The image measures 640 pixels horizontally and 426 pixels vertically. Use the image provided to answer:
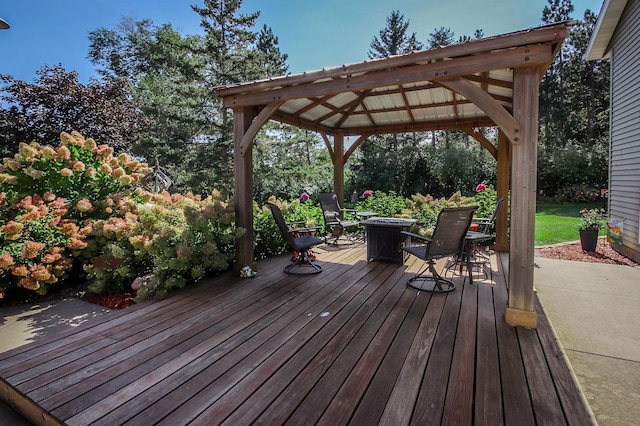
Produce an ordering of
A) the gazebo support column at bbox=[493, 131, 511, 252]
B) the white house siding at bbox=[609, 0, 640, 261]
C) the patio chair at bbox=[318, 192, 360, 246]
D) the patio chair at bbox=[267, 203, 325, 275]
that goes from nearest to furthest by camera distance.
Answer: the patio chair at bbox=[267, 203, 325, 275] < the white house siding at bbox=[609, 0, 640, 261] < the gazebo support column at bbox=[493, 131, 511, 252] < the patio chair at bbox=[318, 192, 360, 246]

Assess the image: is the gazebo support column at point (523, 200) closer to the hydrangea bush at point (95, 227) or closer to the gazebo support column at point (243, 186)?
the gazebo support column at point (243, 186)

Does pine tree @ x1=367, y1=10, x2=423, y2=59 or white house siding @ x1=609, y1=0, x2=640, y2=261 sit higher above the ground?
pine tree @ x1=367, y1=10, x2=423, y2=59

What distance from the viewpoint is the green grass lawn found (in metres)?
7.19

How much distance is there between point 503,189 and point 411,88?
8.32ft

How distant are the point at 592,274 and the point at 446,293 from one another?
8.53 feet

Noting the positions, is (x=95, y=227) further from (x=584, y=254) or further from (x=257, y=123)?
(x=584, y=254)

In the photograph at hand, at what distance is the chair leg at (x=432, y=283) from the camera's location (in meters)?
3.69

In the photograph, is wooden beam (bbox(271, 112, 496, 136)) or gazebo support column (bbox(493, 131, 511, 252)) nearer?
gazebo support column (bbox(493, 131, 511, 252))

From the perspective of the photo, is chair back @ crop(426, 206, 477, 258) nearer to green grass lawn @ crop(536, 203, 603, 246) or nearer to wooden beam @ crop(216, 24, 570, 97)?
wooden beam @ crop(216, 24, 570, 97)

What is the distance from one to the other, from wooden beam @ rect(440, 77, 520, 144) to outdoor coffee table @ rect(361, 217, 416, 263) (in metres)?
2.18

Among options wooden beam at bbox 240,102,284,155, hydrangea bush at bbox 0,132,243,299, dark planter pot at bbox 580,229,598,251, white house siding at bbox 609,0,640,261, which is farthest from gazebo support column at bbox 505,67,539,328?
dark planter pot at bbox 580,229,598,251

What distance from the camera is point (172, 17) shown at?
17.0m

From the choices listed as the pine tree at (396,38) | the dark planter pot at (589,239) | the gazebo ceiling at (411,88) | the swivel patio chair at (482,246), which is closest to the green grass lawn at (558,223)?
the dark planter pot at (589,239)

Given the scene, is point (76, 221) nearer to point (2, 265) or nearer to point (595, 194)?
point (2, 265)
